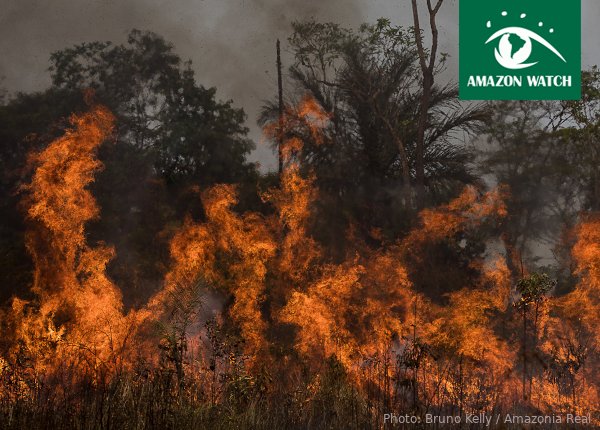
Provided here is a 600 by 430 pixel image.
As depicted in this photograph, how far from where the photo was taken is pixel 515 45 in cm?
1781

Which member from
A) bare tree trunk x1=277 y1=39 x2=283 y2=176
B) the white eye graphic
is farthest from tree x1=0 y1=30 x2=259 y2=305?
the white eye graphic

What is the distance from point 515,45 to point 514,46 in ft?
0.12

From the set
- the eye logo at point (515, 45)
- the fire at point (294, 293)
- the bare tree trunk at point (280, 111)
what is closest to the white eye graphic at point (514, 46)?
the eye logo at point (515, 45)

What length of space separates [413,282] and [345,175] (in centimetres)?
528

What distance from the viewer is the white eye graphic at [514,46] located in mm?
17781

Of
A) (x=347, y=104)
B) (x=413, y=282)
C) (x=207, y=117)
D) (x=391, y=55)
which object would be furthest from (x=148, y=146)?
(x=413, y=282)

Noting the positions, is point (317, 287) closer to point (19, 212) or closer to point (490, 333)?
point (490, 333)

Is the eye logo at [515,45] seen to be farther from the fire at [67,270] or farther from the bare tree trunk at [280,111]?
the fire at [67,270]

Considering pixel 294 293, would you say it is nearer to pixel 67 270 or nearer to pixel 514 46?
pixel 67 270

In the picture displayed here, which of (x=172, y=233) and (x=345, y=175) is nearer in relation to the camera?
(x=172, y=233)

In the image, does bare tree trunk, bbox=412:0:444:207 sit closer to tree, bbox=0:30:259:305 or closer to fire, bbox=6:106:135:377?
tree, bbox=0:30:259:305

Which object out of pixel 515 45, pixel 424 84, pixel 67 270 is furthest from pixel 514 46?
pixel 67 270

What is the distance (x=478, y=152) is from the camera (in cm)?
2742

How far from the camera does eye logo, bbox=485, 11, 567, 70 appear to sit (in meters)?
17.8
